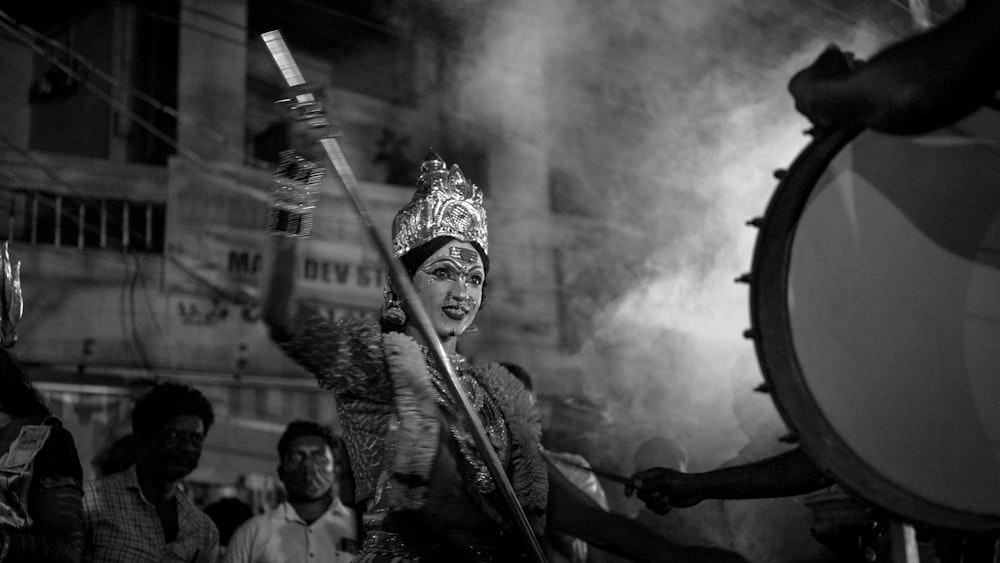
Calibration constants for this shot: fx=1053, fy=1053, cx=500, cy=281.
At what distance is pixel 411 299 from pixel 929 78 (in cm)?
129

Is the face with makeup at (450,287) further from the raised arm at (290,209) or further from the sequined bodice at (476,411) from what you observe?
the raised arm at (290,209)

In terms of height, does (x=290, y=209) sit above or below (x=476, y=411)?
above

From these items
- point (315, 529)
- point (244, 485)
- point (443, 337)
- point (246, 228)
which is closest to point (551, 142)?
point (246, 228)

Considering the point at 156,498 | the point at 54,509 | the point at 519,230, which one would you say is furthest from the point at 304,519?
the point at 519,230

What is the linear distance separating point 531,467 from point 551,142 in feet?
23.8

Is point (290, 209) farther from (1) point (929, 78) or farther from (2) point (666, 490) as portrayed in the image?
(1) point (929, 78)

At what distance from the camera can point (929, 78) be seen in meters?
1.94

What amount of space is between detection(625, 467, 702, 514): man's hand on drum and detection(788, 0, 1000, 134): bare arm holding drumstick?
1308 millimetres

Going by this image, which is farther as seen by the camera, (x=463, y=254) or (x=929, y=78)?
(x=463, y=254)

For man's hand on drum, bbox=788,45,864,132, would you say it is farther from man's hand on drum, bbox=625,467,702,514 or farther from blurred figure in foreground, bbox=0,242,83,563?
blurred figure in foreground, bbox=0,242,83,563

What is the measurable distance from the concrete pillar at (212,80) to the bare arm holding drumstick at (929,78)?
7.32m

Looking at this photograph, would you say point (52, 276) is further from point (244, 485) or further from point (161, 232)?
point (244, 485)

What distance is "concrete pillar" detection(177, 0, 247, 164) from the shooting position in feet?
28.7

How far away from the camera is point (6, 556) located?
3.45m
